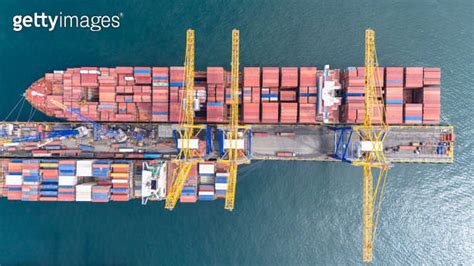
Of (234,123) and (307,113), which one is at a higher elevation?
(307,113)

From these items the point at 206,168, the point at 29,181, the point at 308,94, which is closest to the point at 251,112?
the point at 308,94

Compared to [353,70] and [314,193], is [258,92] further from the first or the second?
[314,193]

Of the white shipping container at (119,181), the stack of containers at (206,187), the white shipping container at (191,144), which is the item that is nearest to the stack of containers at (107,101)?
the white shipping container at (119,181)

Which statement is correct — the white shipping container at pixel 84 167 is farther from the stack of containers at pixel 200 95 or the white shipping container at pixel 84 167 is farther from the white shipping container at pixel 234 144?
the white shipping container at pixel 234 144

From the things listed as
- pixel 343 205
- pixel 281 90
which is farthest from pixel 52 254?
pixel 343 205

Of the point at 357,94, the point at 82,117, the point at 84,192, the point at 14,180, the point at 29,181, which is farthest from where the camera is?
the point at 82,117

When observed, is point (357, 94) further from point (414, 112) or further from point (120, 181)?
point (120, 181)

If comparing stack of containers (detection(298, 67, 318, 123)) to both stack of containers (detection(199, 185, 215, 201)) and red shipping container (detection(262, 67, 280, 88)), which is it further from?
stack of containers (detection(199, 185, 215, 201))
